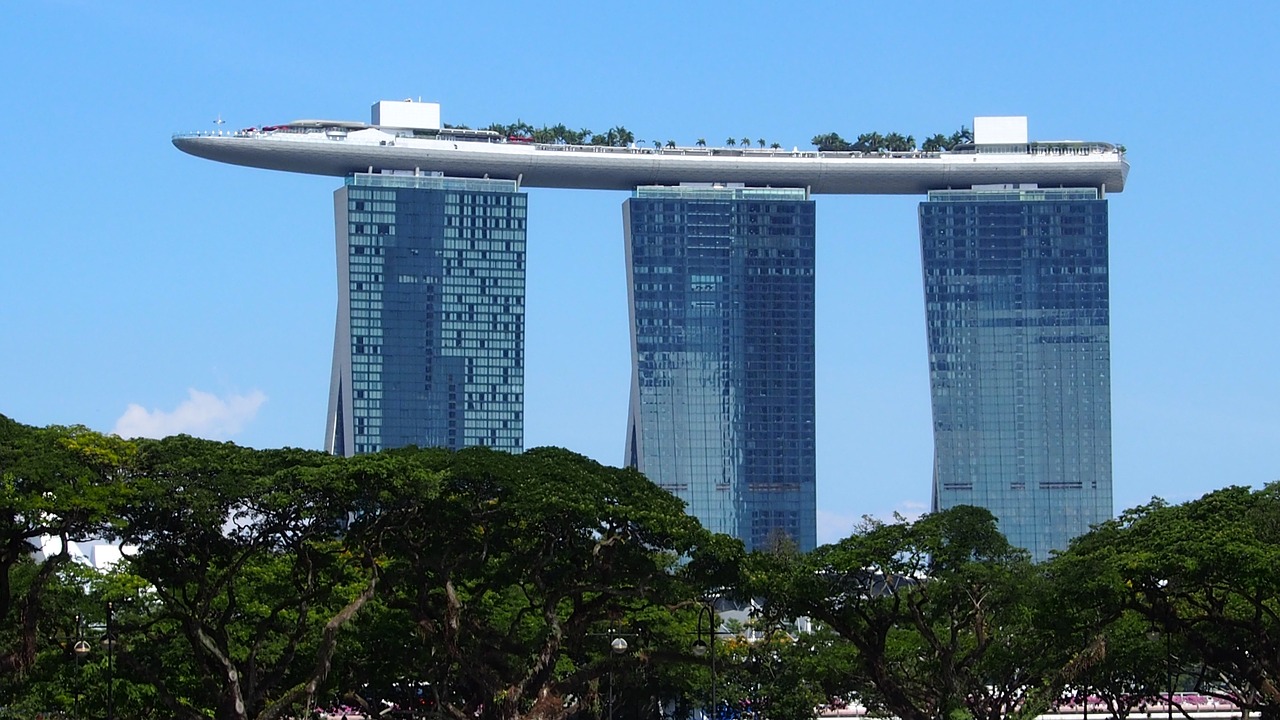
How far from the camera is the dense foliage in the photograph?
53938mm

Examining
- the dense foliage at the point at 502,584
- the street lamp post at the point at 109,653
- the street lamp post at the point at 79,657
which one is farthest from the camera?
the street lamp post at the point at 79,657

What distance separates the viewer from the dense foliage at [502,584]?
53938 mm

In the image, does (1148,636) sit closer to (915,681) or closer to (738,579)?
(915,681)

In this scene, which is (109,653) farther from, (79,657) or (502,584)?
(502,584)

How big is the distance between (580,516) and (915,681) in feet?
42.2

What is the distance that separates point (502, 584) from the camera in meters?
61.2

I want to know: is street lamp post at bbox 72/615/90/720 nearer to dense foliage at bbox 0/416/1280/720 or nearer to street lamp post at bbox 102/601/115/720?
dense foliage at bbox 0/416/1280/720

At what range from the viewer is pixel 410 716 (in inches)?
2381

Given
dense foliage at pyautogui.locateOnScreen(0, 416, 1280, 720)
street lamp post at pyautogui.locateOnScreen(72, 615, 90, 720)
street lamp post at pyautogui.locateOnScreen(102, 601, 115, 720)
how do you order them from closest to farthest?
dense foliage at pyautogui.locateOnScreen(0, 416, 1280, 720), street lamp post at pyautogui.locateOnScreen(102, 601, 115, 720), street lamp post at pyautogui.locateOnScreen(72, 615, 90, 720)

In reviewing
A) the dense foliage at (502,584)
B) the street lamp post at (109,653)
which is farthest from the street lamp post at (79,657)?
the street lamp post at (109,653)

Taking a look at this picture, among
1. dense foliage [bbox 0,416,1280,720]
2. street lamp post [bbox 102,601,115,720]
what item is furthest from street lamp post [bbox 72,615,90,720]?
street lamp post [bbox 102,601,115,720]

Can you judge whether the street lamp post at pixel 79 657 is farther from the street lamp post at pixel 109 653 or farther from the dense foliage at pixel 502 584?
the street lamp post at pixel 109 653

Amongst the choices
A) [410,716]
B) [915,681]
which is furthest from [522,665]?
[915,681]

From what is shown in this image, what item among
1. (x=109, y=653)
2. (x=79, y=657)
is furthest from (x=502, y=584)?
Result: (x=79, y=657)
